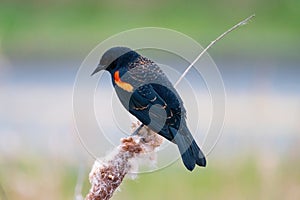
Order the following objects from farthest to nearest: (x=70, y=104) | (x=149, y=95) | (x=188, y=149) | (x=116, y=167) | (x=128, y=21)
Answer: (x=128, y=21), (x=70, y=104), (x=149, y=95), (x=188, y=149), (x=116, y=167)

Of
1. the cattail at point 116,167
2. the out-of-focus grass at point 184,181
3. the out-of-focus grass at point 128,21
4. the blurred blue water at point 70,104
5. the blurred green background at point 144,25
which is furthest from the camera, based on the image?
the out-of-focus grass at point 128,21

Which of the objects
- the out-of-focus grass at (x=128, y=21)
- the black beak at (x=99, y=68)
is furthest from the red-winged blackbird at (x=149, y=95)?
the out-of-focus grass at (x=128, y=21)

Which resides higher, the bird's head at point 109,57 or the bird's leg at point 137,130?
the bird's head at point 109,57

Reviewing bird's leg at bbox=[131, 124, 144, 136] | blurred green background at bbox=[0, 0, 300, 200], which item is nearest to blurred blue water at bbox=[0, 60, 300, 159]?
blurred green background at bbox=[0, 0, 300, 200]

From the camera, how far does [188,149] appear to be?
201cm

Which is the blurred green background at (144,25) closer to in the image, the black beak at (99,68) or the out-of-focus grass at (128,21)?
the out-of-focus grass at (128,21)

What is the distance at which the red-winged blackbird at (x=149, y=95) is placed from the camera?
2039 mm

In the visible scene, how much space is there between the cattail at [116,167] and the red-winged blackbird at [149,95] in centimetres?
13

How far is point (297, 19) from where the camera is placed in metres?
8.98

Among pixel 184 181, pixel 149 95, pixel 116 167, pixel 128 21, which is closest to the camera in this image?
pixel 116 167

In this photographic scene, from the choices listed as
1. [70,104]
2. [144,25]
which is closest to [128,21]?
[144,25]

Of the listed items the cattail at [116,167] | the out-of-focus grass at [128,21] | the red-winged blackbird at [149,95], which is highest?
the red-winged blackbird at [149,95]

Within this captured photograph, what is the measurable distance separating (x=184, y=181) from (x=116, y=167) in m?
2.08

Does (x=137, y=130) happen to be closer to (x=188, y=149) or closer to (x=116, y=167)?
(x=188, y=149)
